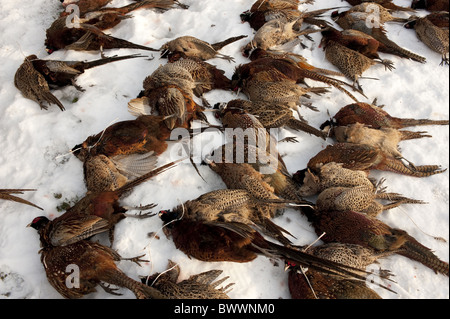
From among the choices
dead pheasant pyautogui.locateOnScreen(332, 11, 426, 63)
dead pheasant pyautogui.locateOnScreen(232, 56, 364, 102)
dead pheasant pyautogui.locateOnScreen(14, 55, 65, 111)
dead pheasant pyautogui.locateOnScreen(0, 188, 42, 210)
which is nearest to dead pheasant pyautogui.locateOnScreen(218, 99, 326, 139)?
dead pheasant pyautogui.locateOnScreen(232, 56, 364, 102)

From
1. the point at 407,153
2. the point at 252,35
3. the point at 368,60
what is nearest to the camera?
the point at 407,153

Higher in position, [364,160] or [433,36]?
[433,36]

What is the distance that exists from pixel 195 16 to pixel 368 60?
7.62ft

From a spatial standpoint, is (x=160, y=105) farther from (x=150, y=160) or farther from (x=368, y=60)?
(x=368, y=60)

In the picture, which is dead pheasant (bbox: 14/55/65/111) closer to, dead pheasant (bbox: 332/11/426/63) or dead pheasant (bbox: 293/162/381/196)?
dead pheasant (bbox: 293/162/381/196)

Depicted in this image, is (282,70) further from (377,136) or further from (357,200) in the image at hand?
(357,200)

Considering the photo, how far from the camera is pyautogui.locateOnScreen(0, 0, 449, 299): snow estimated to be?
2643 millimetres

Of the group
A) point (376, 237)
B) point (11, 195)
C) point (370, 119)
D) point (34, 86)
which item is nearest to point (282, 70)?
point (370, 119)

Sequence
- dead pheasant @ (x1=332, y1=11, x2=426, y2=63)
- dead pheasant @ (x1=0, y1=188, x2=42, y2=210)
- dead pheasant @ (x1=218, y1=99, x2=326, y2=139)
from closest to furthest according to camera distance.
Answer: dead pheasant @ (x1=0, y1=188, x2=42, y2=210) → dead pheasant @ (x1=218, y1=99, x2=326, y2=139) → dead pheasant @ (x1=332, y1=11, x2=426, y2=63)

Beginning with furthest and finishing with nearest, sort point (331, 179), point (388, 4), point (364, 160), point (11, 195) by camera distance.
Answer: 1. point (388, 4)
2. point (364, 160)
3. point (331, 179)
4. point (11, 195)

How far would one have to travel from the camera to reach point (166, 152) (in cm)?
327

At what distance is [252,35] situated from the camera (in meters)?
4.33

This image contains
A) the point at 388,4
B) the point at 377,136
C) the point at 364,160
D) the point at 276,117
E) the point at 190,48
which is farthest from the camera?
the point at 388,4
